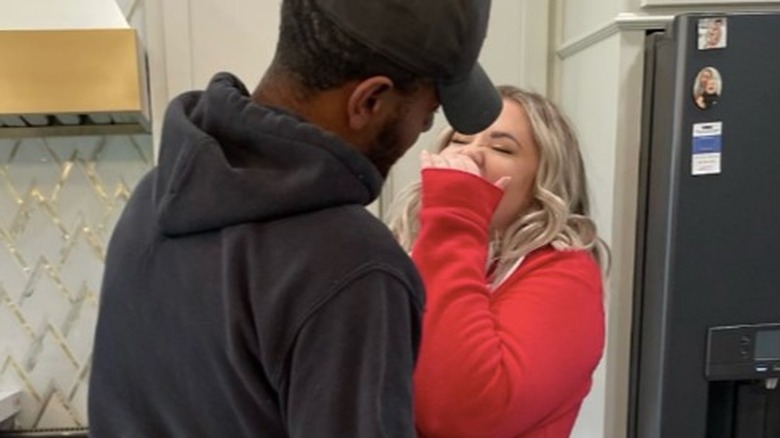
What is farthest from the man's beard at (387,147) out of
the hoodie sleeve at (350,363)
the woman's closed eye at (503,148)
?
the woman's closed eye at (503,148)

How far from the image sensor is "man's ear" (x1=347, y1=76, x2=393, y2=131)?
533mm

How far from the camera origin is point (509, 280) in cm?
95

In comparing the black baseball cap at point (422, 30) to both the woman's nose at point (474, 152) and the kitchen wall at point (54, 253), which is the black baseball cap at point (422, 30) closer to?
the woman's nose at point (474, 152)

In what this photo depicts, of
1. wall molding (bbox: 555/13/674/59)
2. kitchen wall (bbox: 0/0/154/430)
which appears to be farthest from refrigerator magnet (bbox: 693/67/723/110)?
kitchen wall (bbox: 0/0/154/430)

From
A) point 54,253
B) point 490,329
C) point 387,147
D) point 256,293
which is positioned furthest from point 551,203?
point 54,253

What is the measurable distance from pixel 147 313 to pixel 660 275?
33.8 inches

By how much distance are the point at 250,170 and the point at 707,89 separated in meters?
0.82

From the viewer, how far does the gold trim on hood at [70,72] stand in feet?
4.40

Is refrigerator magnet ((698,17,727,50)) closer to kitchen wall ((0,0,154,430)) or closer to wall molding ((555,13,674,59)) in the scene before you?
wall molding ((555,13,674,59))

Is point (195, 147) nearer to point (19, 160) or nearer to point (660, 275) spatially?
point (660, 275)

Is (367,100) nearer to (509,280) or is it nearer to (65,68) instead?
(509,280)

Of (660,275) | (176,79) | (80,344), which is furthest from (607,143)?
(80,344)

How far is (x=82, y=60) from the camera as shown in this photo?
1357mm

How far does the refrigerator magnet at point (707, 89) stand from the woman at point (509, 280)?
22cm
